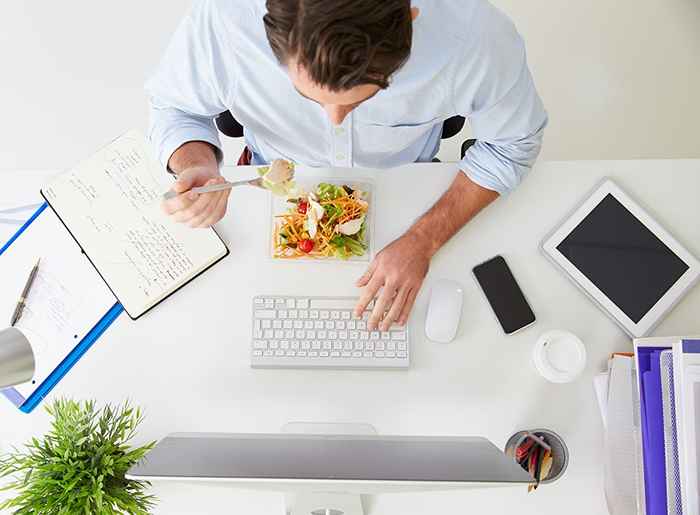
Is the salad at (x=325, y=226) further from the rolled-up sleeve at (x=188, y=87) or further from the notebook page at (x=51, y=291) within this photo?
the notebook page at (x=51, y=291)

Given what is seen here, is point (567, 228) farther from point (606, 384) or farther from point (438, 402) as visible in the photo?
point (438, 402)

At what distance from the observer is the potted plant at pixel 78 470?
1009mm

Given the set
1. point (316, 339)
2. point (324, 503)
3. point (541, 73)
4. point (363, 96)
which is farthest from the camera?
point (541, 73)

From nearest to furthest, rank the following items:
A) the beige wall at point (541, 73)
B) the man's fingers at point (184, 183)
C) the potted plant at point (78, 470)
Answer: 1. the potted plant at point (78, 470)
2. the man's fingers at point (184, 183)
3. the beige wall at point (541, 73)

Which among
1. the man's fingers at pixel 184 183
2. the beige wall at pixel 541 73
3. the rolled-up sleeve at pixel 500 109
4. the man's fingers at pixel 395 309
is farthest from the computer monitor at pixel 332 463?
the beige wall at pixel 541 73

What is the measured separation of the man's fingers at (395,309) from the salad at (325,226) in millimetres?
114

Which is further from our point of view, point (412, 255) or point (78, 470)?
point (412, 255)

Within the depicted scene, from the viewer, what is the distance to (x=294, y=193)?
127 cm

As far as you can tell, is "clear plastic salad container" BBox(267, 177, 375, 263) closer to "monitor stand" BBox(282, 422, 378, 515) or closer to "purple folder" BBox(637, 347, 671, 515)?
"monitor stand" BBox(282, 422, 378, 515)

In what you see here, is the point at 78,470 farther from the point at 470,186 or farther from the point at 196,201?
the point at 470,186

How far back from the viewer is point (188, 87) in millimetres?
1105

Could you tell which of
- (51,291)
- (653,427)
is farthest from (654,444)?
(51,291)

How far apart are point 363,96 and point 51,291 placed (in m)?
0.76

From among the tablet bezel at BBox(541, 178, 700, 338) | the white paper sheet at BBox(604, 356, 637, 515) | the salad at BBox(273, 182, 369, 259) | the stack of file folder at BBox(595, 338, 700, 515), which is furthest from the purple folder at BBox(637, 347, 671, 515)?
the salad at BBox(273, 182, 369, 259)
